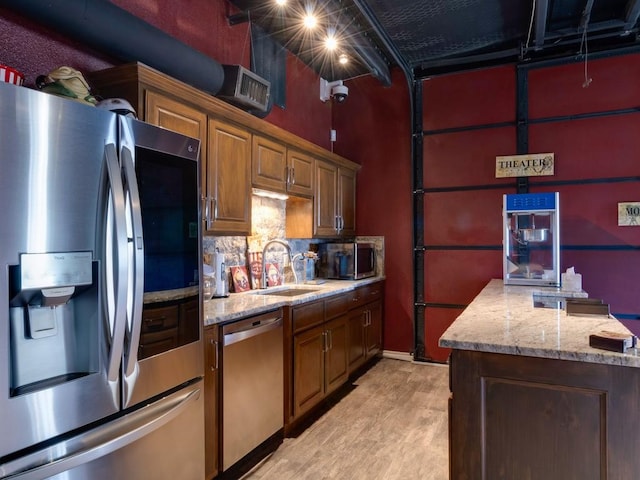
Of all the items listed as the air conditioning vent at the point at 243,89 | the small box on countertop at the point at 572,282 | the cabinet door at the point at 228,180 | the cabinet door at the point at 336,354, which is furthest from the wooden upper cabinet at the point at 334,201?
the small box on countertop at the point at 572,282

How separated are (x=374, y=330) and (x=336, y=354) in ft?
3.44

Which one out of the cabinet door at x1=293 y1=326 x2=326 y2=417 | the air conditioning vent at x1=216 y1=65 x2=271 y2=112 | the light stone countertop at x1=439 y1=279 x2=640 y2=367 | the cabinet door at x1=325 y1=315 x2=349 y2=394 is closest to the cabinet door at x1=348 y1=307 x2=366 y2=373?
the cabinet door at x1=325 y1=315 x2=349 y2=394

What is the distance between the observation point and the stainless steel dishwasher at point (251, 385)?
227cm

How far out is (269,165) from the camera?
3221 mm

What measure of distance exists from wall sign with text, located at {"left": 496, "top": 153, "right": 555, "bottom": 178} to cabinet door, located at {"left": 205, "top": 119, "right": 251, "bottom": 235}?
2.70 metres

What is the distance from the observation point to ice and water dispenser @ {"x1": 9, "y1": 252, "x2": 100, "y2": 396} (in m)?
1.21

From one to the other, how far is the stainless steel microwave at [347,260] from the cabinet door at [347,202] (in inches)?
9.2

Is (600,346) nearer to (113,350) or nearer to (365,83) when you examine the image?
(113,350)

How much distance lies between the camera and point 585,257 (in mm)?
3908

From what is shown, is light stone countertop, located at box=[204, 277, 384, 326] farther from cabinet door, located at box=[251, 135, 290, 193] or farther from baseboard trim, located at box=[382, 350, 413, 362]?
baseboard trim, located at box=[382, 350, 413, 362]

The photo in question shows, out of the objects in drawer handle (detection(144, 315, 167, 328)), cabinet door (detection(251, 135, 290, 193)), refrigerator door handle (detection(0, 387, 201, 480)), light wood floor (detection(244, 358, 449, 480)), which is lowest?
light wood floor (detection(244, 358, 449, 480))

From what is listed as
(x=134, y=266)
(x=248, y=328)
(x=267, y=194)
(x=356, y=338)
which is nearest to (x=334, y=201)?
(x=267, y=194)

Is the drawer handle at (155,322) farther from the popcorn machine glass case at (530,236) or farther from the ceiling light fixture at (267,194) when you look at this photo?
the popcorn machine glass case at (530,236)

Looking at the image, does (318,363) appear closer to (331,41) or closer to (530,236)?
(530,236)
